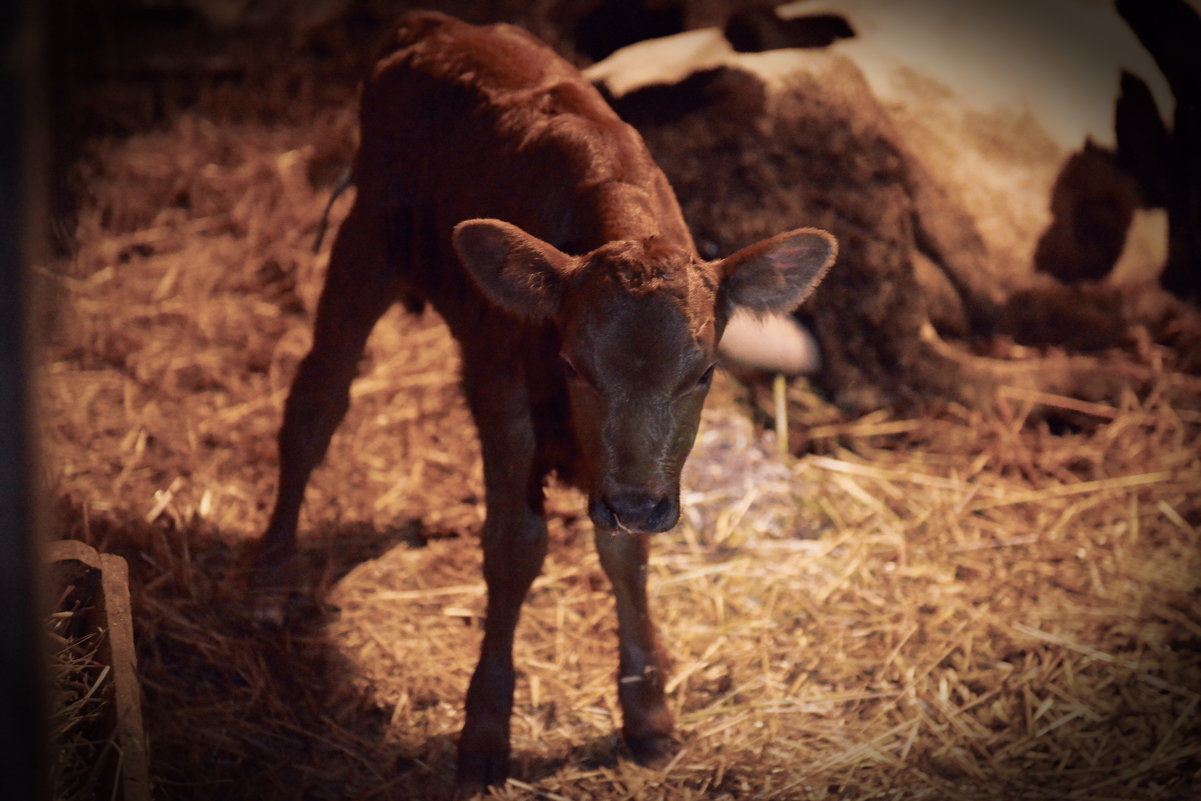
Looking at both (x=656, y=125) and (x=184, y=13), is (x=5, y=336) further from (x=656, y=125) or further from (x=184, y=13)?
(x=184, y=13)

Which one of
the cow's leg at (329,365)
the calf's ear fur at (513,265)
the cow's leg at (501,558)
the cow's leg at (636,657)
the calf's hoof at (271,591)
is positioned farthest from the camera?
the calf's hoof at (271,591)

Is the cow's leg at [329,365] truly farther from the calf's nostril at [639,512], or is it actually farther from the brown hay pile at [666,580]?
the calf's nostril at [639,512]

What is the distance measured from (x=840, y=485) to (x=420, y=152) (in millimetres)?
2559

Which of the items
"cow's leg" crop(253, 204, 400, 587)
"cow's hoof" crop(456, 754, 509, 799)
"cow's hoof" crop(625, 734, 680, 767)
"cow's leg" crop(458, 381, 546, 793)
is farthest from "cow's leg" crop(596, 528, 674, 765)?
"cow's leg" crop(253, 204, 400, 587)

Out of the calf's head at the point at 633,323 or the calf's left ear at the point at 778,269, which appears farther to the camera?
the calf's left ear at the point at 778,269

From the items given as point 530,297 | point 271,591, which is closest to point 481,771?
point 271,591

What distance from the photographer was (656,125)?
4.77 metres

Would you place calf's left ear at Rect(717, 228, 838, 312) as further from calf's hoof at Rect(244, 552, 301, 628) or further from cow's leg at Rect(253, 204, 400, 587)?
calf's hoof at Rect(244, 552, 301, 628)

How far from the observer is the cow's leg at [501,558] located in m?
3.38

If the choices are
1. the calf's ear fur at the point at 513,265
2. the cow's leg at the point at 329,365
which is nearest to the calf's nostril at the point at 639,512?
the calf's ear fur at the point at 513,265

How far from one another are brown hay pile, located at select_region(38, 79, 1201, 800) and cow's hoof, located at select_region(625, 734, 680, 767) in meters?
0.05

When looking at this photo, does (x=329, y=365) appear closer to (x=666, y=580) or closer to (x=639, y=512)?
(x=666, y=580)

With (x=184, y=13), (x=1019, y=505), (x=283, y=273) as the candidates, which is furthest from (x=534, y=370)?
(x=184, y=13)

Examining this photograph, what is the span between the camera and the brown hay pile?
11.9 feet
